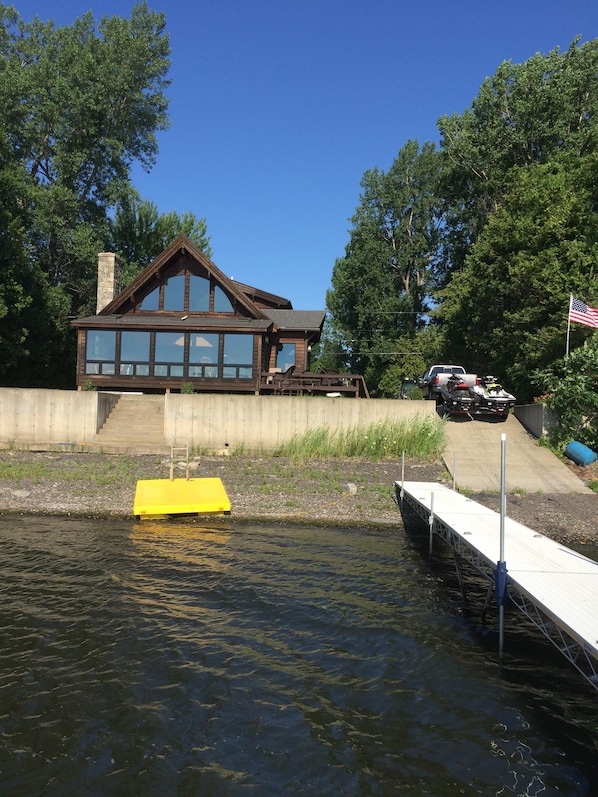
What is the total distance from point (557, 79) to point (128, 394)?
109 feet

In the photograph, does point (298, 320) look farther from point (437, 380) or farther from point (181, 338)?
point (437, 380)

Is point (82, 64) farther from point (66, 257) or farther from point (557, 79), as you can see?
point (557, 79)

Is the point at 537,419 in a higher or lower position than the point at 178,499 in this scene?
A: higher

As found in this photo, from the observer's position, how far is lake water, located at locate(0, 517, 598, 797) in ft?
16.4

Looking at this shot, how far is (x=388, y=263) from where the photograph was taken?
5216cm

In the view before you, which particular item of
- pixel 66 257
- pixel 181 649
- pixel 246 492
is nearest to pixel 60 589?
pixel 181 649

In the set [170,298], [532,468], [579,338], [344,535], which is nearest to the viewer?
[344,535]

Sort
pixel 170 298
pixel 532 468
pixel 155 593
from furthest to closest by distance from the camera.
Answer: pixel 170 298
pixel 532 468
pixel 155 593

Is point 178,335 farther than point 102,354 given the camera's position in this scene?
No

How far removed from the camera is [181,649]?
7.20 meters

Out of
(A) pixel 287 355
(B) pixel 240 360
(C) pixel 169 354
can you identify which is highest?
(A) pixel 287 355

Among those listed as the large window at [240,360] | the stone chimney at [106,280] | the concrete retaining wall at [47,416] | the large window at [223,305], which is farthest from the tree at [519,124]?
the concrete retaining wall at [47,416]

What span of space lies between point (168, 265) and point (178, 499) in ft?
57.3

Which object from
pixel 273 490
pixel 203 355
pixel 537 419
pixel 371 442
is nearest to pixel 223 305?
pixel 203 355
